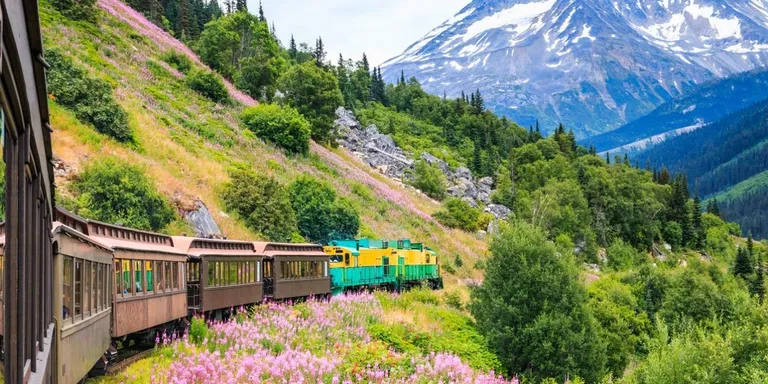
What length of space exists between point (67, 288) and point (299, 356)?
6829mm

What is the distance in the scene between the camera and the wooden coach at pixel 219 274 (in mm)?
18797

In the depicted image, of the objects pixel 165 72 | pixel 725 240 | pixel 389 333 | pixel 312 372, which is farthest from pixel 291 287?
pixel 725 240

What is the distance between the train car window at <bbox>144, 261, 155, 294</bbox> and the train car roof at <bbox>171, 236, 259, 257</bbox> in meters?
3.52

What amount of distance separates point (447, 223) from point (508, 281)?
34.6 metres

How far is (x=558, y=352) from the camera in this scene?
24203mm

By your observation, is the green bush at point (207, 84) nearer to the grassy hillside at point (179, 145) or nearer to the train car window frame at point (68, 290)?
the grassy hillside at point (179, 145)

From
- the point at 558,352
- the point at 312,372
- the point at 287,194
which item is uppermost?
the point at 287,194

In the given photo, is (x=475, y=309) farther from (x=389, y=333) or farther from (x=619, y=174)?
(x=619, y=174)

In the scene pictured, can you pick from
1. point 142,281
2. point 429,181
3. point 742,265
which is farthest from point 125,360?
point 742,265

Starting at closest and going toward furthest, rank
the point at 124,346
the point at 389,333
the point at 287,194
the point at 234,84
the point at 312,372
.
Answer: the point at 312,372 < the point at 124,346 < the point at 389,333 < the point at 287,194 < the point at 234,84

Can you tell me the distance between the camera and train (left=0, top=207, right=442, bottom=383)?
8141 millimetres

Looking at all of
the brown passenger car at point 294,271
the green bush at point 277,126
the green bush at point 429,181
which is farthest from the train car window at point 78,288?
the green bush at point 429,181

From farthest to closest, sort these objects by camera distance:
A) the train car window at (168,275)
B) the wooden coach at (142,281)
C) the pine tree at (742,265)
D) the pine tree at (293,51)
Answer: the pine tree at (293,51), the pine tree at (742,265), the train car window at (168,275), the wooden coach at (142,281)

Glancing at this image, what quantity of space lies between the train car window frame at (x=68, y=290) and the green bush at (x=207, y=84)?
47.3 meters
